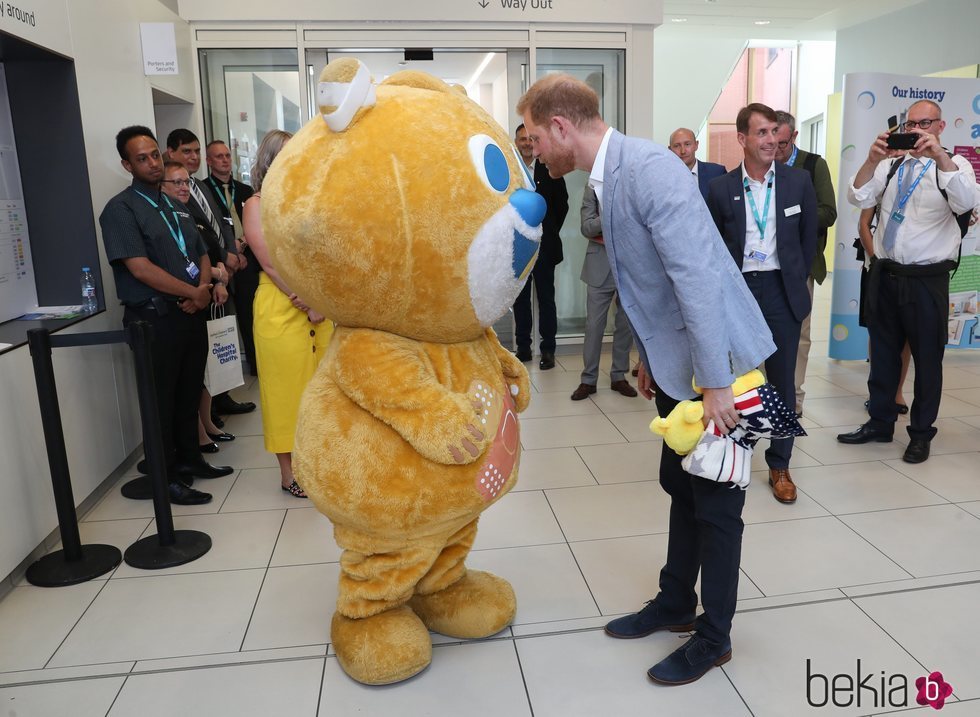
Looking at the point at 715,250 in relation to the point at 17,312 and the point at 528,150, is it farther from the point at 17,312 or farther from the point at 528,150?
the point at 528,150

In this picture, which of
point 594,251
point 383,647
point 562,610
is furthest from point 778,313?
point 383,647

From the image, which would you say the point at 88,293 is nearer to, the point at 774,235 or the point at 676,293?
the point at 676,293

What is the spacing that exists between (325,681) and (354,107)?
161cm

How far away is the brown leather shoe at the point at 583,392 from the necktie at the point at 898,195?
2057mm

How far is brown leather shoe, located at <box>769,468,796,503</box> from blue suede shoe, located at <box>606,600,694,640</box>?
1177 millimetres

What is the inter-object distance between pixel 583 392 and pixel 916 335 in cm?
206

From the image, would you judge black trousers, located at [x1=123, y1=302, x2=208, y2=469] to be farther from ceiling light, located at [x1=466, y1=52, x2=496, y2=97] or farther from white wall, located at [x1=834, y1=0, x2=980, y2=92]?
white wall, located at [x1=834, y1=0, x2=980, y2=92]

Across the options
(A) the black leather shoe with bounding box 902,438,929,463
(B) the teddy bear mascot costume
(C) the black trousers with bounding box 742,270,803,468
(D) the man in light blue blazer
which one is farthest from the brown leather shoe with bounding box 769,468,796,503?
(B) the teddy bear mascot costume

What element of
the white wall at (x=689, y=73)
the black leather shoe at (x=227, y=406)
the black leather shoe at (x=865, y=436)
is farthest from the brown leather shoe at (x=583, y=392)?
the white wall at (x=689, y=73)

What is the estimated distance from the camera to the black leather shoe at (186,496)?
3.55 m

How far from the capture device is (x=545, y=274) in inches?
241

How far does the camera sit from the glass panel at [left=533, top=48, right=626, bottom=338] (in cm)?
628

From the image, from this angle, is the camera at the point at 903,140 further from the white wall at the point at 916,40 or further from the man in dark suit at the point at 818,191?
the white wall at the point at 916,40

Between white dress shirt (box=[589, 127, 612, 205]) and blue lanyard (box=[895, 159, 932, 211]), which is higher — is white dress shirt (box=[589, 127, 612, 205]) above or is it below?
above
